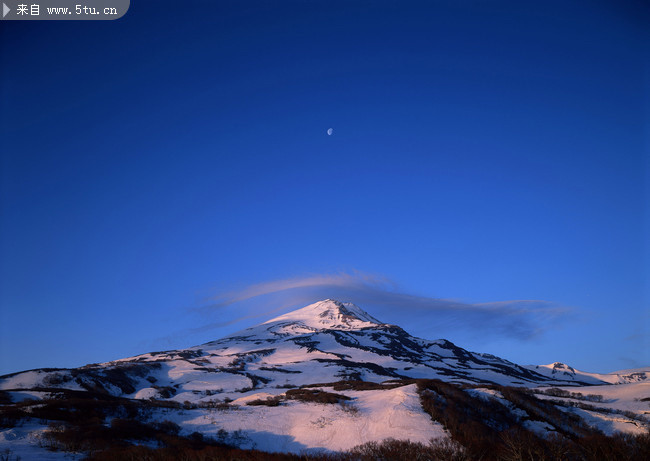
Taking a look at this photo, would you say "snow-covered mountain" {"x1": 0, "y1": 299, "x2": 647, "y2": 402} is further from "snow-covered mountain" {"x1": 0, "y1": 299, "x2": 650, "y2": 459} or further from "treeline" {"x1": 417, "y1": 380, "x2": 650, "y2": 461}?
"treeline" {"x1": 417, "y1": 380, "x2": 650, "y2": 461}

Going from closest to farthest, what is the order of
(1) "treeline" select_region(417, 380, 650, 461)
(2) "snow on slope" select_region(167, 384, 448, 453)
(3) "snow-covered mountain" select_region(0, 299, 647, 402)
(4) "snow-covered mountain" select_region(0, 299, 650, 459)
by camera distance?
1. (1) "treeline" select_region(417, 380, 650, 461)
2. (2) "snow on slope" select_region(167, 384, 448, 453)
3. (4) "snow-covered mountain" select_region(0, 299, 650, 459)
4. (3) "snow-covered mountain" select_region(0, 299, 647, 402)

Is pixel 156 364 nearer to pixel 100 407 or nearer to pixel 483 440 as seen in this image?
pixel 100 407

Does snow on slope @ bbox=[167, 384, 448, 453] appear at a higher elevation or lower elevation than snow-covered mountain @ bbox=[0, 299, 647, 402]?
higher

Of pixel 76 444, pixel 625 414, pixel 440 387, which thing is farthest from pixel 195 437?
pixel 625 414

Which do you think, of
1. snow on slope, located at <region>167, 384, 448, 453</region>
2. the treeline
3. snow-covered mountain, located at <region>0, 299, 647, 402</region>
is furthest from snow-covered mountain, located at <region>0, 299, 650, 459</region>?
snow-covered mountain, located at <region>0, 299, 647, 402</region>

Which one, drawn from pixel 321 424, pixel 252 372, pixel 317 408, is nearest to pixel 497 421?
pixel 321 424

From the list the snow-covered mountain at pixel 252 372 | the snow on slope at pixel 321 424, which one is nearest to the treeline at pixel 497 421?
the snow on slope at pixel 321 424

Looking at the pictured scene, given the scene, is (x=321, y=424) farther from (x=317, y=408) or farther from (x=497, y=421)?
(x=497, y=421)

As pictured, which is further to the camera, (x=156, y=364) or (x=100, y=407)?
(x=156, y=364)

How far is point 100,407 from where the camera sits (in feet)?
113

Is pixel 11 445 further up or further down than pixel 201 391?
further up

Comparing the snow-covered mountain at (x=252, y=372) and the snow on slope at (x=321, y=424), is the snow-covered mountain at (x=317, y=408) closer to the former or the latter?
the snow on slope at (x=321, y=424)

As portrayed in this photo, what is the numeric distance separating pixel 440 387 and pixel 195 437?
26.3 m

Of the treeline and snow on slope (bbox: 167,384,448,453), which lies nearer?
the treeline
